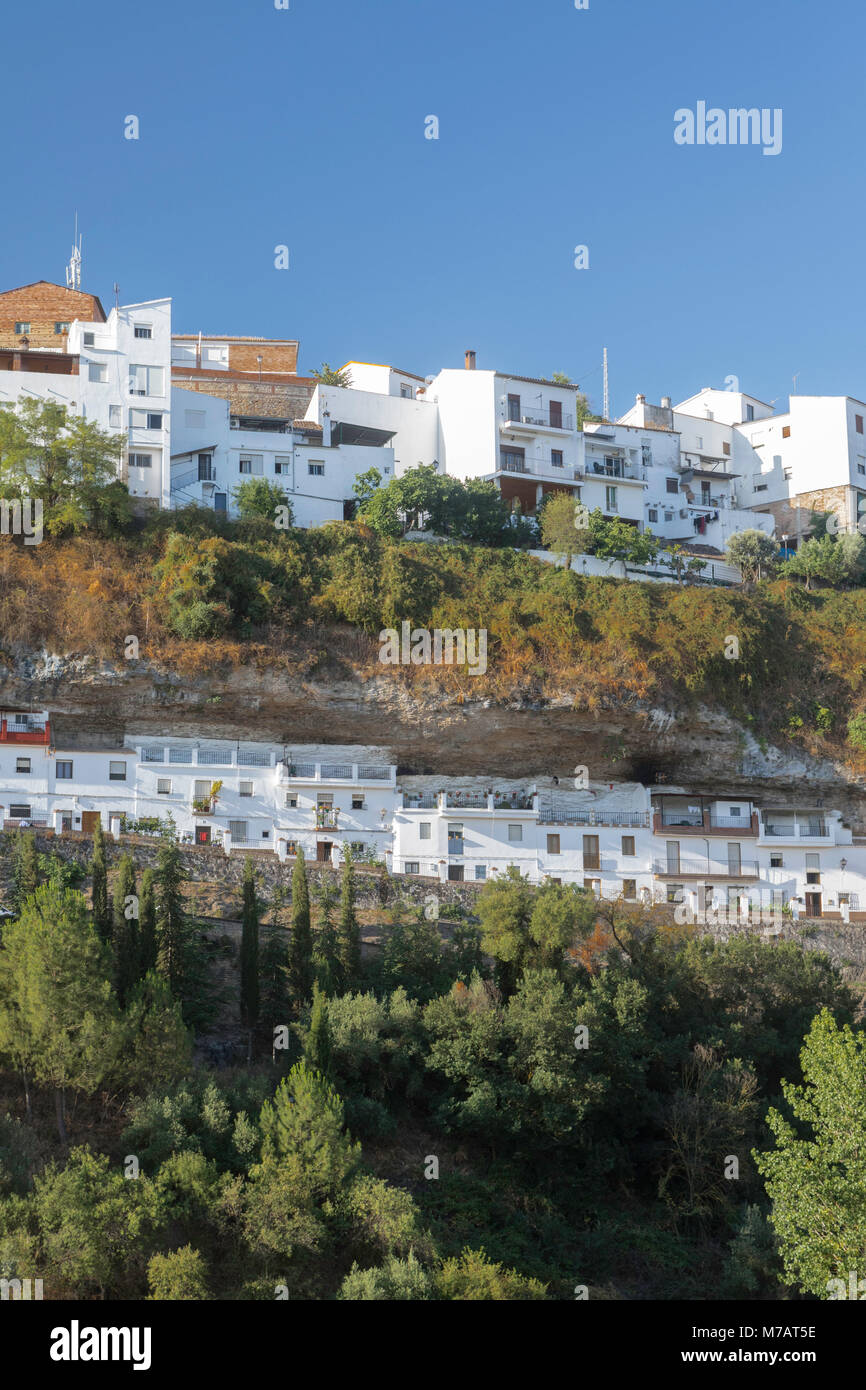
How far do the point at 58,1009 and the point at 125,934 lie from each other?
444 centimetres

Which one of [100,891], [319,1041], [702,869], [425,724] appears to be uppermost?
[425,724]

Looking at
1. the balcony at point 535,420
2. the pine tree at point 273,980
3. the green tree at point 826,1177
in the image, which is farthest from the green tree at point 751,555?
the green tree at point 826,1177

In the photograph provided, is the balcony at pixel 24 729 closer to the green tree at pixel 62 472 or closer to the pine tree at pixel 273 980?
the green tree at pixel 62 472

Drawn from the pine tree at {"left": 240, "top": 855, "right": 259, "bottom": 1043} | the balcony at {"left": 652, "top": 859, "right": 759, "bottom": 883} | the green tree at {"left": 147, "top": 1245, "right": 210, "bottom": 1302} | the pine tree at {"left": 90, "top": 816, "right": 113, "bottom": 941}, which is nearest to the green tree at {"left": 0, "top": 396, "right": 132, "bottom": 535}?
the pine tree at {"left": 90, "top": 816, "right": 113, "bottom": 941}

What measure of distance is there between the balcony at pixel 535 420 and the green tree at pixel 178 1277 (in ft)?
139

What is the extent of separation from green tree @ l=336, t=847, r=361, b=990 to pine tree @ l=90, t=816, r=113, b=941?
20.9 ft

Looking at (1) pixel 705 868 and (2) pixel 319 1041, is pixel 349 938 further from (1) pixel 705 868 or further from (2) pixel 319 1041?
(1) pixel 705 868

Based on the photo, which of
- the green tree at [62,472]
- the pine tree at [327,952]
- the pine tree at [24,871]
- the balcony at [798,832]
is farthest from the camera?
the balcony at [798,832]

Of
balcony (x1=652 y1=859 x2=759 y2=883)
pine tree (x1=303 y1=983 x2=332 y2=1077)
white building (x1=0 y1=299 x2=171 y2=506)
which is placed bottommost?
pine tree (x1=303 y1=983 x2=332 y2=1077)

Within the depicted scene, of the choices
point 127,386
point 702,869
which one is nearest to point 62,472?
point 127,386

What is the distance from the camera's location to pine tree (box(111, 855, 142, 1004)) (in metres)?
35.4

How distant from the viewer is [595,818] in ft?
168

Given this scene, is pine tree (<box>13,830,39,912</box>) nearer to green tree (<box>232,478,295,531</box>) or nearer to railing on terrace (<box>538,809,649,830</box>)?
green tree (<box>232,478,295,531</box>)

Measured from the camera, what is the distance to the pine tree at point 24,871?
39469mm
